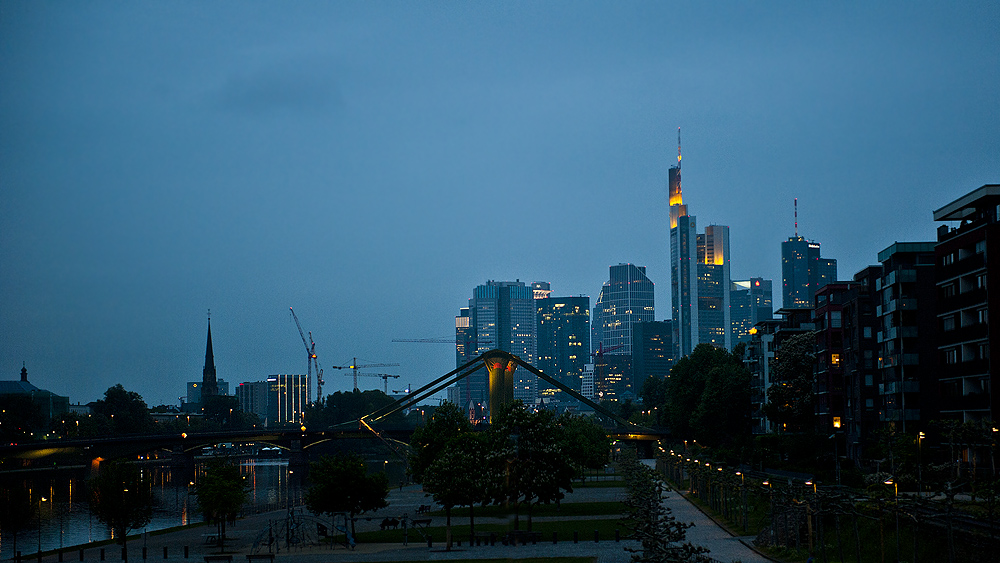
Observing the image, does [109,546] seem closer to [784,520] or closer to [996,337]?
[784,520]

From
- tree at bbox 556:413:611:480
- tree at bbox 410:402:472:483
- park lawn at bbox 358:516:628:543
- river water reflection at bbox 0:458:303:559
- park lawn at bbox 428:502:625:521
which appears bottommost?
river water reflection at bbox 0:458:303:559

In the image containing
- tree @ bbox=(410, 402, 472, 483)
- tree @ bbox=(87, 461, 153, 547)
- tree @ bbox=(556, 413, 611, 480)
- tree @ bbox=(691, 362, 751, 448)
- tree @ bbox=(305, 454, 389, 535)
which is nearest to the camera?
tree @ bbox=(87, 461, 153, 547)


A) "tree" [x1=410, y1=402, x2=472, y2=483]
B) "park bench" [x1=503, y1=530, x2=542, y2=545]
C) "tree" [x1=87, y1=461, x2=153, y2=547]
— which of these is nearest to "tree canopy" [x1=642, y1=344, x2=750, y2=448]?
"tree" [x1=410, y1=402, x2=472, y2=483]

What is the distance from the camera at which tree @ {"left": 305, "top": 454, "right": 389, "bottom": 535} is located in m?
69.4

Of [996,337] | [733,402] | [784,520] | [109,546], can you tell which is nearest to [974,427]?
[996,337]

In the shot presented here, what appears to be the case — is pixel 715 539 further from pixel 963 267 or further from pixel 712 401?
pixel 712 401

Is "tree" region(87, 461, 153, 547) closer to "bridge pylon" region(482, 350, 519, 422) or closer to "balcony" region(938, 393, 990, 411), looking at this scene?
"balcony" region(938, 393, 990, 411)

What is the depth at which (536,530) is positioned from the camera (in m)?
70.6

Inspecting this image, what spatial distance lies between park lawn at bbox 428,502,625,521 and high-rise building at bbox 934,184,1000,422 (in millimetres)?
33086

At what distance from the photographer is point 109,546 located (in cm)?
7331

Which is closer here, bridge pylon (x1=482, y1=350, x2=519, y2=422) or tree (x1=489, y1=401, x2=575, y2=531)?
tree (x1=489, y1=401, x2=575, y2=531)

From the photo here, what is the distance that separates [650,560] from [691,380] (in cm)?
14807

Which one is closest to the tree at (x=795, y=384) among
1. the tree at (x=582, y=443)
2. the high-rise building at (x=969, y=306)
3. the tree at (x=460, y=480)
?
the tree at (x=582, y=443)

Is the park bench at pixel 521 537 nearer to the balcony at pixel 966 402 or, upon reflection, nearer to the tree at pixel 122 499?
the tree at pixel 122 499
